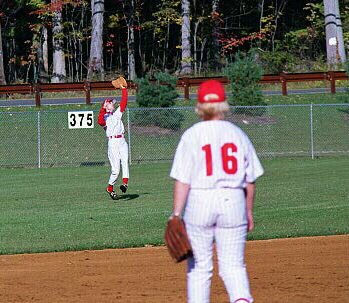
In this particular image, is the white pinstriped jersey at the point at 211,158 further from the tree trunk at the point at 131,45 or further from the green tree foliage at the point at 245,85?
the tree trunk at the point at 131,45

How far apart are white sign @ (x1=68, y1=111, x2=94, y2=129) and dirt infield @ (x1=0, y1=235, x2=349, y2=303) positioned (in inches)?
523

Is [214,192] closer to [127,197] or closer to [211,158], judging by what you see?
[211,158]

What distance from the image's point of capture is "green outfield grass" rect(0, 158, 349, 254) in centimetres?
1302

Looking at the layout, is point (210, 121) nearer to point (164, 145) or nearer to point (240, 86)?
point (164, 145)

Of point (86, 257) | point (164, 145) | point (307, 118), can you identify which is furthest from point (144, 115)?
point (86, 257)

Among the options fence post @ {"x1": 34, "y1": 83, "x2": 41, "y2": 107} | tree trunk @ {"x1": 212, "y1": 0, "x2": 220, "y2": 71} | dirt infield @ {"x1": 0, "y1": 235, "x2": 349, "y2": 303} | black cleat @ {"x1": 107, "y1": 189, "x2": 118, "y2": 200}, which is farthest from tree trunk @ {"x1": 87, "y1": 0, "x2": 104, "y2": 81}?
dirt infield @ {"x1": 0, "y1": 235, "x2": 349, "y2": 303}

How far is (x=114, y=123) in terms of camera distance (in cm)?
1677

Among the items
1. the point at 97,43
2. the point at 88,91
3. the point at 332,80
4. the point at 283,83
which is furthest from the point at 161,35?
the point at 88,91

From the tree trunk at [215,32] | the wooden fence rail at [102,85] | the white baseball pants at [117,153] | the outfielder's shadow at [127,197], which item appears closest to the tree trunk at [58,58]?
the wooden fence rail at [102,85]

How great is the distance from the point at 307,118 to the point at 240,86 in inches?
108

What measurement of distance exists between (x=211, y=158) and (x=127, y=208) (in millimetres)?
10280

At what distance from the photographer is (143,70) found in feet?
171

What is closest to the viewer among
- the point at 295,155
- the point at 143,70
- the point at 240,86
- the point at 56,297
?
the point at 56,297

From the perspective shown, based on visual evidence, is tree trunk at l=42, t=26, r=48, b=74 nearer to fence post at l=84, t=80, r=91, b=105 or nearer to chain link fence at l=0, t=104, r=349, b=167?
fence post at l=84, t=80, r=91, b=105
